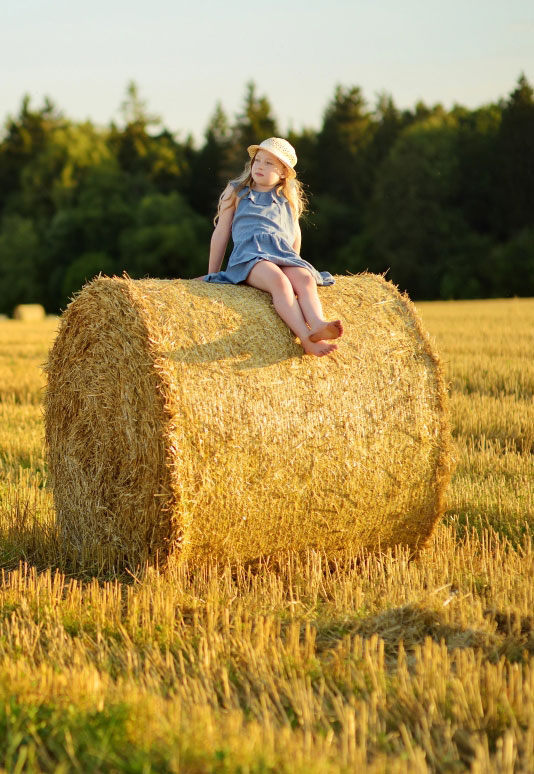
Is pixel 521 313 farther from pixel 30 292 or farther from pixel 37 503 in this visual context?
pixel 30 292

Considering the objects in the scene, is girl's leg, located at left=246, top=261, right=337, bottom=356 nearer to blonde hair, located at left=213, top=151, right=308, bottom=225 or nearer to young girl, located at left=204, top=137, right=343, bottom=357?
young girl, located at left=204, top=137, right=343, bottom=357

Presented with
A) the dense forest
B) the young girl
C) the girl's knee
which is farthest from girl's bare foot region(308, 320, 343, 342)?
the dense forest

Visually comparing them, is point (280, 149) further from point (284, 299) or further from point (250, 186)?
point (284, 299)

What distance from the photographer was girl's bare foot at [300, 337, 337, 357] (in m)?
5.70

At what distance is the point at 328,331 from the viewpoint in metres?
5.64

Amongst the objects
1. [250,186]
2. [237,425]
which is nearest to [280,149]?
[250,186]

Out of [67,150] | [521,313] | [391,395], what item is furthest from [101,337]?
[67,150]

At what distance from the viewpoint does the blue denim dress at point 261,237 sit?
6219 mm

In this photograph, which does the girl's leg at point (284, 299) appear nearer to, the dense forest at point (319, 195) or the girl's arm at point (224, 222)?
A: the girl's arm at point (224, 222)

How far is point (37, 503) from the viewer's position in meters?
→ 7.33

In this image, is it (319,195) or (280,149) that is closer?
(280,149)

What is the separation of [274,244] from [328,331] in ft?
2.99

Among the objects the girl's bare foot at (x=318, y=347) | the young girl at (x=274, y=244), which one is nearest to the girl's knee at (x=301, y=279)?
the young girl at (x=274, y=244)

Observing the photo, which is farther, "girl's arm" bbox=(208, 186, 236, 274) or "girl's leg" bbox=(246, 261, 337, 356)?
"girl's arm" bbox=(208, 186, 236, 274)
